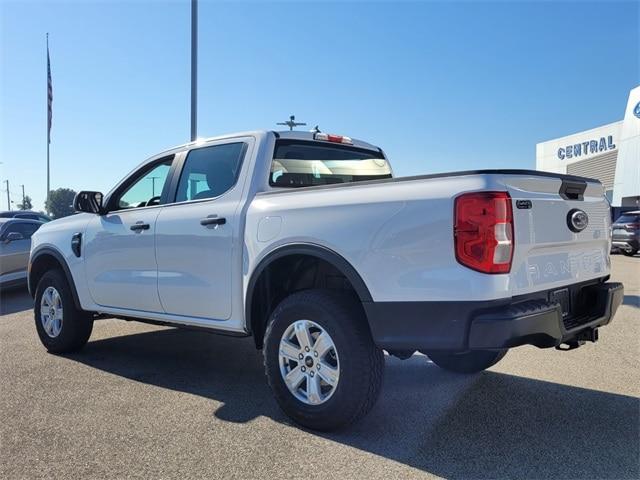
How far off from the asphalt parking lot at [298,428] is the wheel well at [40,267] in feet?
2.95

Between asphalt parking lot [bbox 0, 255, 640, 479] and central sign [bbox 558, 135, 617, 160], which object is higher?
central sign [bbox 558, 135, 617, 160]

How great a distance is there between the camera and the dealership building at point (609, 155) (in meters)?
39.8

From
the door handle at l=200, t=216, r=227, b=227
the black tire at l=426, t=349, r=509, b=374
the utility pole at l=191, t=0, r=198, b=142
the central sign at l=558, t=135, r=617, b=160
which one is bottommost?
the black tire at l=426, t=349, r=509, b=374

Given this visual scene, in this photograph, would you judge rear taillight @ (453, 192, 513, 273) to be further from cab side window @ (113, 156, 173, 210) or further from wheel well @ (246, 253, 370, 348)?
cab side window @ (113, 156, 173, 210)

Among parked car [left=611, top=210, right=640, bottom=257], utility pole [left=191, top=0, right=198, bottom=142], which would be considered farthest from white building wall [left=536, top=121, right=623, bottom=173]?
utility pole [left=191, top=0, right=198, bottom=142]

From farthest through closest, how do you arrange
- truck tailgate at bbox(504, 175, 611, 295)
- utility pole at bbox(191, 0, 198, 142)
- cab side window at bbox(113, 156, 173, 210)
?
1. utility pole at bbox(191, 0, 198, 142)
2. cab side window at bbox(113, 156, 173, 210)
3. truck tailgate at bbox(504, 175, 611, 295)

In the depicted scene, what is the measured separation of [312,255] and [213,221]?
3.18 feet

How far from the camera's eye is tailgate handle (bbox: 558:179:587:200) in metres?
3.10

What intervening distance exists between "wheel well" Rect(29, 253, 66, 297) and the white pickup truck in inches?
39.7

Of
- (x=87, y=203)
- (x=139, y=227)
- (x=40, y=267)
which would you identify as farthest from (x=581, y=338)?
(x=40, y=267)

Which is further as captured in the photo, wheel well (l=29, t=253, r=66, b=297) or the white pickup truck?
wheel well (l=29, t=253, r=66, b=297)

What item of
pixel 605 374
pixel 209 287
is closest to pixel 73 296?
pixel 209 287

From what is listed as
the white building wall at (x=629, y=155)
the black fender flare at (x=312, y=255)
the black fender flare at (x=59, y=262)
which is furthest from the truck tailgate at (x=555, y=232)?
the white building wall at (x=629, y=155)

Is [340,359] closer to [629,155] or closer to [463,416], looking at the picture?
[463,416]
